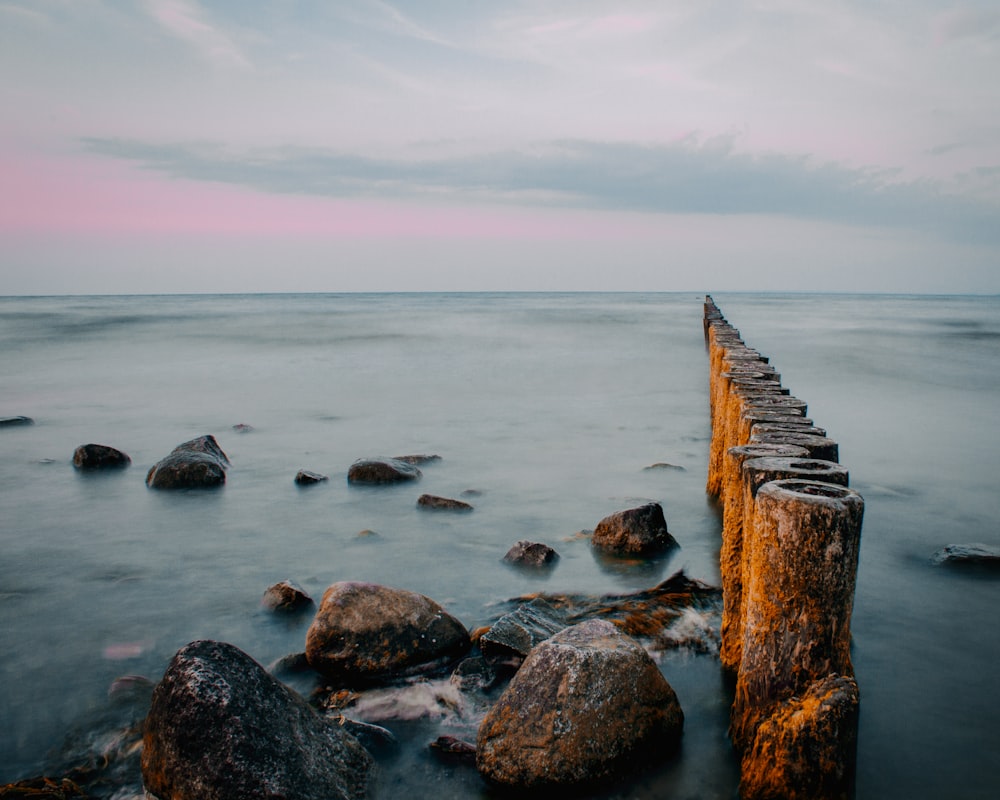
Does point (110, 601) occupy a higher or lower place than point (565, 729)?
lower

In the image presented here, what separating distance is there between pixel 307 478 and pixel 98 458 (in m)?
2.44

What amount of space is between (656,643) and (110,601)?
3.34 meters

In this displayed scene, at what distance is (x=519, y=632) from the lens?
3832 millimetres

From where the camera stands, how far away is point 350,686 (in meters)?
3.68

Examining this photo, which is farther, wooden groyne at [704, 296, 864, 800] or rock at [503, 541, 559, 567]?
rock at [503, 541, 559, 567]

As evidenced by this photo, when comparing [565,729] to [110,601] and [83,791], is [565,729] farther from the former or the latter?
[110,601]

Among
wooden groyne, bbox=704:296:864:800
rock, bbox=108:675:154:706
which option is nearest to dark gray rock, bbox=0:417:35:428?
rock, bbox=108:675:154:706

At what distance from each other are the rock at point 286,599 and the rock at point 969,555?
4230mm

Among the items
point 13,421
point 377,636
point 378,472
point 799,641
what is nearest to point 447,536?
point 378,472

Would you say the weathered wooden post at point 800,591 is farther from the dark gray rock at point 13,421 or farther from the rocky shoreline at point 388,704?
the dark gray rock at point 13,421

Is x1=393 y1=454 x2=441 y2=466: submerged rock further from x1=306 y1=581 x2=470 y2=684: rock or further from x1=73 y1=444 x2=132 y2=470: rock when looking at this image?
x1=306 y1=581 x2=470 y2=684: rock

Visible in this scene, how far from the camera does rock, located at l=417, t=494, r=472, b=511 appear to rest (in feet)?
21.7

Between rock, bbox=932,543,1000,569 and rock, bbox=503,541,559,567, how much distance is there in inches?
105

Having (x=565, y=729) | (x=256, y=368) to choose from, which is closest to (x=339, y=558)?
(x=565, y=729)
